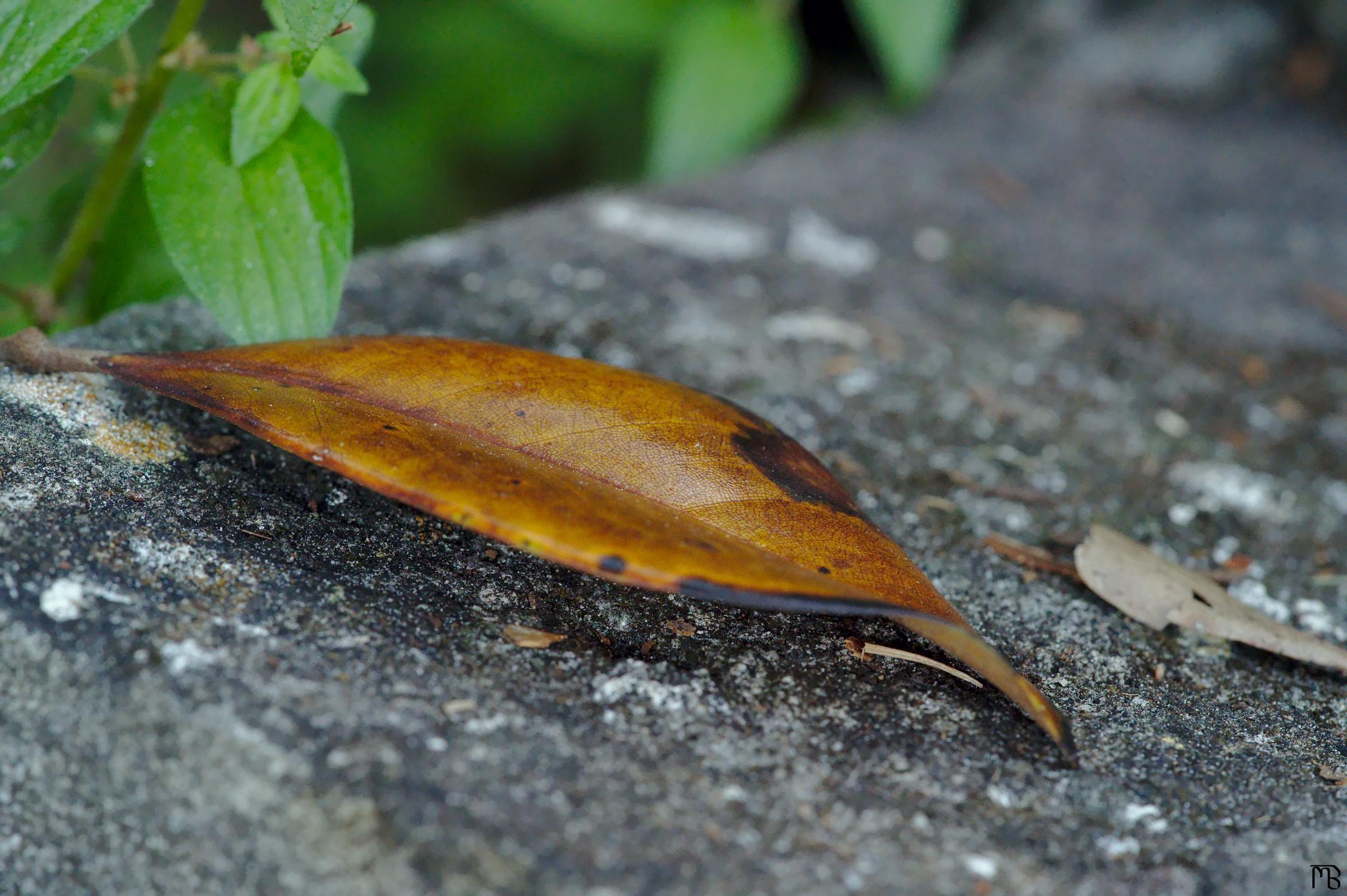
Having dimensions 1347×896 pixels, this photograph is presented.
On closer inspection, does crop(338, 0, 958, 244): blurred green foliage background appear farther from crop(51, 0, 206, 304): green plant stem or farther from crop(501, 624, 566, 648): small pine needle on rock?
crop(501, 624, 566, 648): small pine needle on rock

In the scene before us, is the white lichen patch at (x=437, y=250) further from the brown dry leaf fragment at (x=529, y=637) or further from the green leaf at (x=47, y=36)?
the brown dry leaf fragment at (x=529, y=637)

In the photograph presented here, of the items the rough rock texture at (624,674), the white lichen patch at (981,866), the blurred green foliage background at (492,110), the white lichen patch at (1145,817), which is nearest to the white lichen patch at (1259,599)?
the rough rock texture at (624,674)

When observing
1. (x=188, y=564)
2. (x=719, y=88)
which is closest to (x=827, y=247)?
(x=719, y=88)

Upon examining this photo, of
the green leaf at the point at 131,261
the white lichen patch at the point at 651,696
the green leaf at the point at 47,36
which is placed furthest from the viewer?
the green leaf at the point at 131,261

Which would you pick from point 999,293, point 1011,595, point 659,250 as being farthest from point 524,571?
point 999,293

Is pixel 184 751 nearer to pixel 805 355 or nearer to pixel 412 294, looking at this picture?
pixel 412 294

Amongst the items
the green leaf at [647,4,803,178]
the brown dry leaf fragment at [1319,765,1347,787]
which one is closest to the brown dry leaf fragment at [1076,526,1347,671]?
the brown dry leaf fragment at [1319,765,1347,787]

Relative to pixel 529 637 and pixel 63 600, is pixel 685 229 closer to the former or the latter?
pixel 529 637
